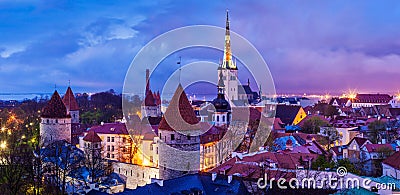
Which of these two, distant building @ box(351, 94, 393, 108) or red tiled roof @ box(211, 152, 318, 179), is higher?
distant building @ box(351, 94, 393, 108)

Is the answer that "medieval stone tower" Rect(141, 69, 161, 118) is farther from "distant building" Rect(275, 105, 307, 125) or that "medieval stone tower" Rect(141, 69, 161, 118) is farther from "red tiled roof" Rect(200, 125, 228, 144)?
"distant building" Rect(275, 105, 307, 125)

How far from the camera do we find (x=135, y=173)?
2411cm

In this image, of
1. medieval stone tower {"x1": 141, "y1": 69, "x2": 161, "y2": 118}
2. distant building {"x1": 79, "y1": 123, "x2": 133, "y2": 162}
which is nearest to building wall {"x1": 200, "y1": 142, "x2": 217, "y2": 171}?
distant building {"x1": 79, "y1": 123, "x2": 133, "y2": 162}

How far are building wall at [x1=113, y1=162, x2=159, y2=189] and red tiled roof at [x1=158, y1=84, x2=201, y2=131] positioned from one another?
3.97 meters

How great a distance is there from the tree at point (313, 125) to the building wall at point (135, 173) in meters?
21.3

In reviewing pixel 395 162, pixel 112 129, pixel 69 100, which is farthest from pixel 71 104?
pixel 395 162

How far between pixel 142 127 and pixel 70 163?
9.60m

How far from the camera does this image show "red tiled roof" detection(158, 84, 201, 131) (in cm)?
1977

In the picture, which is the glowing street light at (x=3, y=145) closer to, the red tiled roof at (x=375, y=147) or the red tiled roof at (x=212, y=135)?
the red tiled roof at (x=212, y=135)

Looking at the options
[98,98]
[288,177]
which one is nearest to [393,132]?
[288,177]

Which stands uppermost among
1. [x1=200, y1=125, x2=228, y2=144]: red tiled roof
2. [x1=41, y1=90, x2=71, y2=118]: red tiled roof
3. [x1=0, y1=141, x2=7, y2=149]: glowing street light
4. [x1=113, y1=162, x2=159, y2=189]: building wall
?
[x1=41, y1=90, x2=71, y2=118]: red tiled roof

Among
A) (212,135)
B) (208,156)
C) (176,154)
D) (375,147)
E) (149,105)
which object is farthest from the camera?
(149,105)

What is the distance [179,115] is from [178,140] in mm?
1197

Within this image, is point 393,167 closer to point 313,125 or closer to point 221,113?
point 313,125
